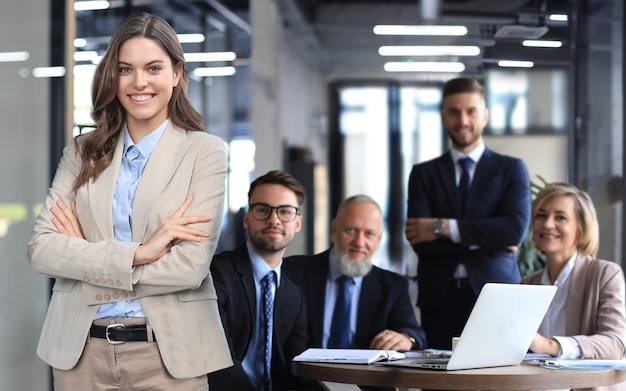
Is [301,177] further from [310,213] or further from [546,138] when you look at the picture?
[546,138]

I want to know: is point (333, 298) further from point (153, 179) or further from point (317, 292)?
point (153, 179)

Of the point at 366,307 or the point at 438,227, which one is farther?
the point at 438,227

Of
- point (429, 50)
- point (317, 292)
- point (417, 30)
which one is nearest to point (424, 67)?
point (429, 50)

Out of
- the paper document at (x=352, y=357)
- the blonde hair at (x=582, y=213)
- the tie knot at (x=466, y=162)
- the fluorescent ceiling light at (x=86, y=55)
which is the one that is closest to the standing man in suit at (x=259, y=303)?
the paper document at (x=352, y=357)

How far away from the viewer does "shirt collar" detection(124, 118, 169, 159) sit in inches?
102

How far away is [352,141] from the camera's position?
647 cm

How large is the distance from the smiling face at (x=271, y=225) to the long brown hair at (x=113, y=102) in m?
1.18

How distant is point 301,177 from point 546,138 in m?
1.74

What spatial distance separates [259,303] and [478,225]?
1.41 metres

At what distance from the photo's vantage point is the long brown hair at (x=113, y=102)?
2.57 meters

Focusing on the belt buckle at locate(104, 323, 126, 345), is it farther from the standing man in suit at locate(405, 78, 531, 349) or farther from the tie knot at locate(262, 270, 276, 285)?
the standing man in suit at locate(405, 78, 531, 349)

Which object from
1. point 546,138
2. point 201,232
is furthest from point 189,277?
point 546,138

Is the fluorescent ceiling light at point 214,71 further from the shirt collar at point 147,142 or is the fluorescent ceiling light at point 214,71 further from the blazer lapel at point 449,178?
the shirt collar at point 147,142

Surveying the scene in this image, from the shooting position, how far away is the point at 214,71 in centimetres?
766
